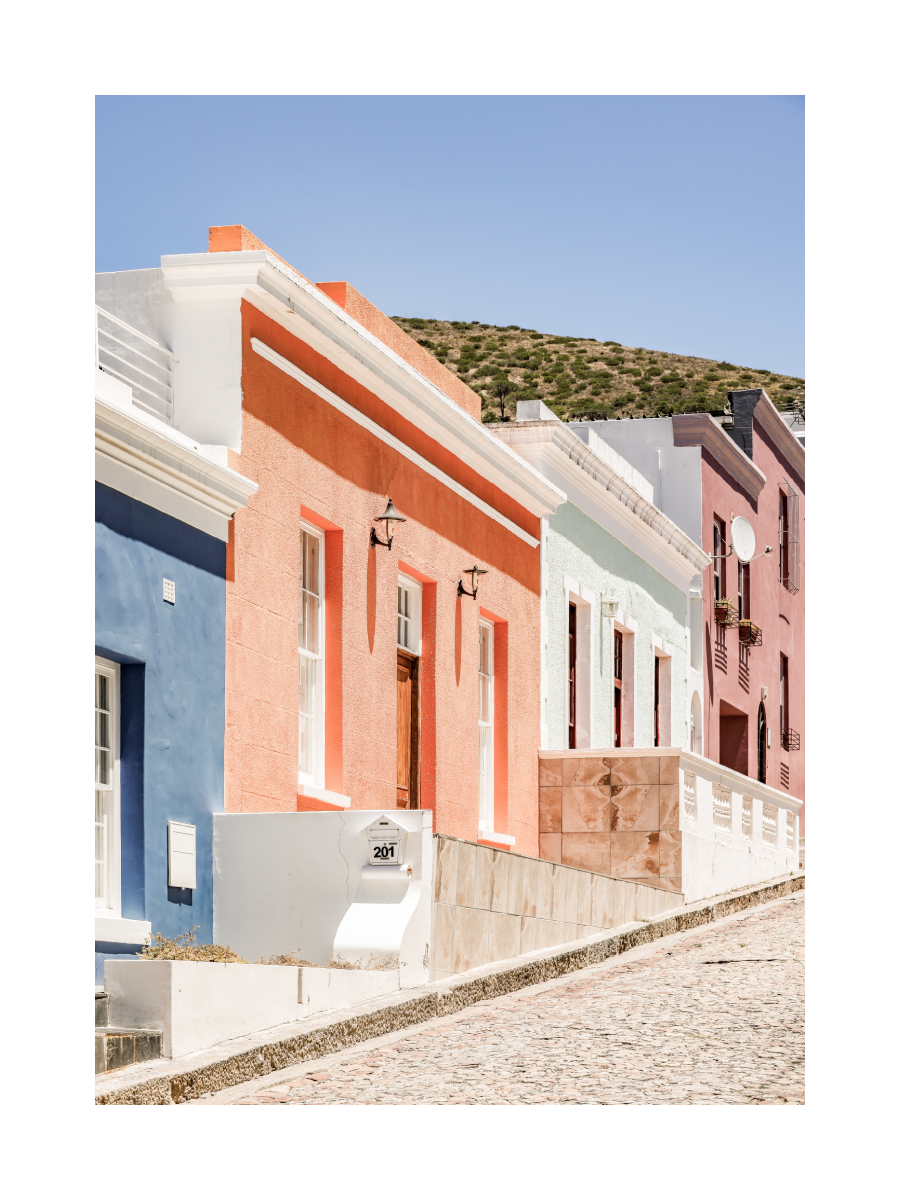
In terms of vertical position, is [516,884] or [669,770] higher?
[669,770]

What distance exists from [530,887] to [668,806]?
421 centimetres

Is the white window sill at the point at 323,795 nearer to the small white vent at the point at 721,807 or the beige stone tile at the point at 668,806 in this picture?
the beige stone tile at the point at 668,806

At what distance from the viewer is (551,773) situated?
17.0 metres

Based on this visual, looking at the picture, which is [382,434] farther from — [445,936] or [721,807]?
[721,807]

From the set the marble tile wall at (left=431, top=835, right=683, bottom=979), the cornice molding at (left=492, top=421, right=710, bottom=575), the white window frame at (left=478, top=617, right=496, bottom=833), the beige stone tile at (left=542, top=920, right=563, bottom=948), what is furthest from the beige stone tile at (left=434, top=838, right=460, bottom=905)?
the cornice molding at (left=492, top=421, right=710, bottom=575)

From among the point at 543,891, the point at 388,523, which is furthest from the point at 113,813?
the point at 388,523

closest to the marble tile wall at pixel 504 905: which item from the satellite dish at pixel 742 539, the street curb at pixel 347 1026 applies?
the street curb at pixel 347 1026

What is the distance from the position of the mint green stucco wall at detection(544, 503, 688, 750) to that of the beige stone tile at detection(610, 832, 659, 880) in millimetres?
1336

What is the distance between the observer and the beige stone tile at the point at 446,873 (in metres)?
10.7

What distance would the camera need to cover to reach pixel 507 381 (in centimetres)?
4306

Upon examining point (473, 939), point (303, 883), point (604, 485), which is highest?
point (604, 485)

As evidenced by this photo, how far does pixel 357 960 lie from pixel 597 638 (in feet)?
30.1

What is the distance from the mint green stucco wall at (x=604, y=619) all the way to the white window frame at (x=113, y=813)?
794 cm
